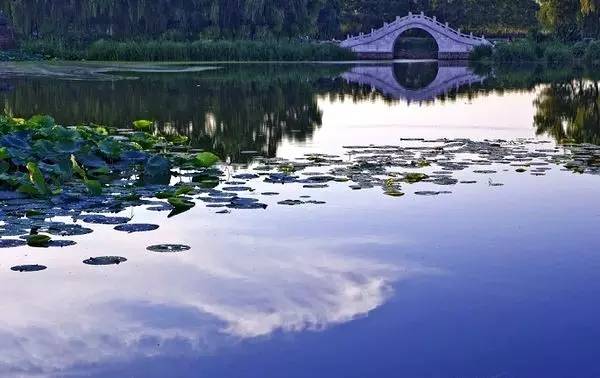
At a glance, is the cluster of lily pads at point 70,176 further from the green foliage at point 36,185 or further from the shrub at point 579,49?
the shrub at point 579,49

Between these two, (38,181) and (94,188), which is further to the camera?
(94,188)

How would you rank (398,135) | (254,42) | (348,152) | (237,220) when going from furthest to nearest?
(254,42)
(398,135)
(348,152)
(237,220)

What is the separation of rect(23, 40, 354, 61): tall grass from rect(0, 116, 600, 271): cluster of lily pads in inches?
1430

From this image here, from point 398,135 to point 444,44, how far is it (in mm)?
54018

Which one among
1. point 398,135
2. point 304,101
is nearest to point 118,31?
point 304,101

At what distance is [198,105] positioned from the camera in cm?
2306

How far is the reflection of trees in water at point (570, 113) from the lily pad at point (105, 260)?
1018 centimetres

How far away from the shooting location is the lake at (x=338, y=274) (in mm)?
5215

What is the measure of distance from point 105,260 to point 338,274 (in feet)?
5.56

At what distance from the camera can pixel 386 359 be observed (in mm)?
5164

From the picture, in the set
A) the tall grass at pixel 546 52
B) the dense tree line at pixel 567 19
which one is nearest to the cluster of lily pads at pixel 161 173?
the tall grass at pixel 546 52

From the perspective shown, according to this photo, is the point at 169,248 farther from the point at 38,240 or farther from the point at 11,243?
the point at 11,243

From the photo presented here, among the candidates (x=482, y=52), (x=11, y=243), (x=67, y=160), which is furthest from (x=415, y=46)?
(x=11, y=243)

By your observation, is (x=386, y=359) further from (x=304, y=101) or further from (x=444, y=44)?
(x=444, y=44)
